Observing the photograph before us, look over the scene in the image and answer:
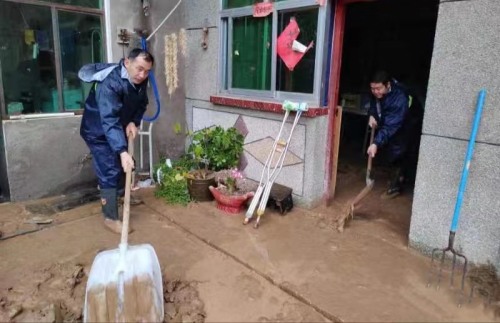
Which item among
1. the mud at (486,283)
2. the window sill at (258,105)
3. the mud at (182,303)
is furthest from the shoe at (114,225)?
the mud at (486,283)

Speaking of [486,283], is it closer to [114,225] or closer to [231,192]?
[231,192]

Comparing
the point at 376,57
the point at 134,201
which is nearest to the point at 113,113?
the point at 134,201

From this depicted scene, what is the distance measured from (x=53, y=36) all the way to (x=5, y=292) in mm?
3136

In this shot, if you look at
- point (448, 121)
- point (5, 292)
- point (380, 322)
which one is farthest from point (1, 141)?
point (448, 121)

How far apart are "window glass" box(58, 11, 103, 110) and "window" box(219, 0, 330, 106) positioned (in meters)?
1.70

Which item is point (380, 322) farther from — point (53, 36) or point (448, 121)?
point (53, 36)

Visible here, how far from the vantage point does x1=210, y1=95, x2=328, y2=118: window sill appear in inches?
159

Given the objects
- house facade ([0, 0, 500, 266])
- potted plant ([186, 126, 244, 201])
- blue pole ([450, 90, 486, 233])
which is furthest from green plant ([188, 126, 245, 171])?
blue pole ([450, 90, 486, 233])

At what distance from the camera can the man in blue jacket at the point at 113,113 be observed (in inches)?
130

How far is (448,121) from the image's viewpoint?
3066 millimetres

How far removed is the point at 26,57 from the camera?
4352 millimetres

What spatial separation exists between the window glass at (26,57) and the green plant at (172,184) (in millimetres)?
1630

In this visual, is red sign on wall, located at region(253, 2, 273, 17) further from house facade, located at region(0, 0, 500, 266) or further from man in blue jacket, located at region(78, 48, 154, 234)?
man in blue jacket, located at region(78, 48, 154, 234)

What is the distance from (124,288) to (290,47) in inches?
125
